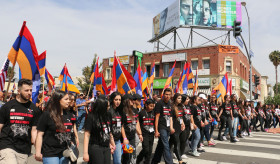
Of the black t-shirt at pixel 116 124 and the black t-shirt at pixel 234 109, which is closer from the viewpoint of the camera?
the black t-shirt at pixel 116 124

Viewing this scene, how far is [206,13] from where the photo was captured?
30.1m

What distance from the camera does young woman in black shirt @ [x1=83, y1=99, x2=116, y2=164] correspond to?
3537mm

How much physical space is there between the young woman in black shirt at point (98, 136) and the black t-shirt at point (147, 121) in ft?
5.78

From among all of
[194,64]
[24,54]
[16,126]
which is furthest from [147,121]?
[194,64]

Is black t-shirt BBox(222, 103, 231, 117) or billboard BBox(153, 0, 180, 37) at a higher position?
billboard BBox(153, 0, 180, 37)

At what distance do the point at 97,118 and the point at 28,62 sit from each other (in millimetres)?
2766

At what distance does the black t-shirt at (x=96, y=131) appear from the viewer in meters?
3.62

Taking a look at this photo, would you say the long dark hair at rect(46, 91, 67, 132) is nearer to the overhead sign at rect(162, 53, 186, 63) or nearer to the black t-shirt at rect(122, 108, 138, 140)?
the black t-shirt at rect(122, 108, 138, 140)

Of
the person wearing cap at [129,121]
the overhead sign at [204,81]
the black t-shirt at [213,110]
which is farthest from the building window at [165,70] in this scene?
the person wearing cap at [129,121]

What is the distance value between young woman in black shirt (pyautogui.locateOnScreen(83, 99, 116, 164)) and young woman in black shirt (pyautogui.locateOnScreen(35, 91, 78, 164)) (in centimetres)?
30

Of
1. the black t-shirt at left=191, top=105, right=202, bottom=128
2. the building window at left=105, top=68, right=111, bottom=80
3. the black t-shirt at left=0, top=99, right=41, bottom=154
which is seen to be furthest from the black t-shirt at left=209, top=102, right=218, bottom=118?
the building window at left=105, top=68, right=111, bottom=80

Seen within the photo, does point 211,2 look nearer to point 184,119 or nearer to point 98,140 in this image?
point 184,119

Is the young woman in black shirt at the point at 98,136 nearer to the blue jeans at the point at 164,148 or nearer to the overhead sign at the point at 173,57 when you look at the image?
the blue jeans at the point at 164,148

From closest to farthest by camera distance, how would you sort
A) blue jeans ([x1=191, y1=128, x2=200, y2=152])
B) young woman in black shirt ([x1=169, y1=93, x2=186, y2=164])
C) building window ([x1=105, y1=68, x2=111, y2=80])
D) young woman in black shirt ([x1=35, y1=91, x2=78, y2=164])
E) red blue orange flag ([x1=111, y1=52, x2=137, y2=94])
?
young woman in black shirt ([x1=35, y1=91, x2=78, y2=164]) → young woman in black shirt ([x1=169, y1=93, x2=186, y2=164]) → blue jeans ([x1=191, y1=128, x2=200, y2=152]) → red blue orange flag ([x1=111, y1=52, x2=137, y2=94]) → building window ([x1=105, y1=68, x2=111, y2=80])
